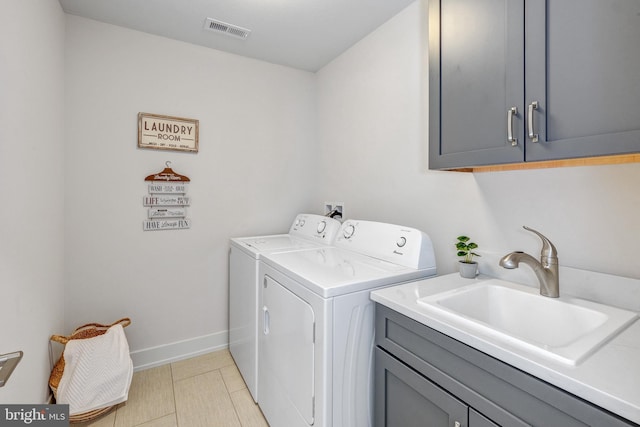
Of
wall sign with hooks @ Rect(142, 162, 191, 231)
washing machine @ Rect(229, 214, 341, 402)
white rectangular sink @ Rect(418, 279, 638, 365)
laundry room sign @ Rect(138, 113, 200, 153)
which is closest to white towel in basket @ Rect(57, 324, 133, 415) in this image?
washing machine @ Rect(229, 214, 341, 402)

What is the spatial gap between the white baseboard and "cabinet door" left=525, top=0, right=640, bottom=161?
97.3 inches

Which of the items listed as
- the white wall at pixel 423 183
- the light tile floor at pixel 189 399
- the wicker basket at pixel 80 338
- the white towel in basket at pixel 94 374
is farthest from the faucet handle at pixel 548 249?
the wicker basket at pixel 80 338

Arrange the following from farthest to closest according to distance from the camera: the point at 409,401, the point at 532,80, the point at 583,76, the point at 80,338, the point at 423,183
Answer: the point at 80,338 < the point at 423,183 < the point at 409,401 < the point at 532,80 < the point at 583,76

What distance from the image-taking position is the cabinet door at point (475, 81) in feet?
3.30

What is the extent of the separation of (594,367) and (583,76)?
778 millimetres

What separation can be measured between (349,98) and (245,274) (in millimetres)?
1567

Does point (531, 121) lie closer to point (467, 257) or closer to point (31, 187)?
point (467, 257)

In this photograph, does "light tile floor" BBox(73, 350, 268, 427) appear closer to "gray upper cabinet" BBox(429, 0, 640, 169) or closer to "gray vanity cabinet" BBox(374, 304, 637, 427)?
"gray vanity cabinet" BBox(374, 304, 637, 427)

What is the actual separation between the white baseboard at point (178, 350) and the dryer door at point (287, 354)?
850 mm

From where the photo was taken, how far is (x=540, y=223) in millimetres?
1237

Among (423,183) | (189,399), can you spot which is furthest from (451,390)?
(189,399)

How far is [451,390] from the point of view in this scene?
2.97 feet

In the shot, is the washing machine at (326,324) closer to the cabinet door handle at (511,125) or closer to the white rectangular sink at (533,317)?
the white rectangular sink at (533,317)

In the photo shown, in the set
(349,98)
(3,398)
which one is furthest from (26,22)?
(349,98)
